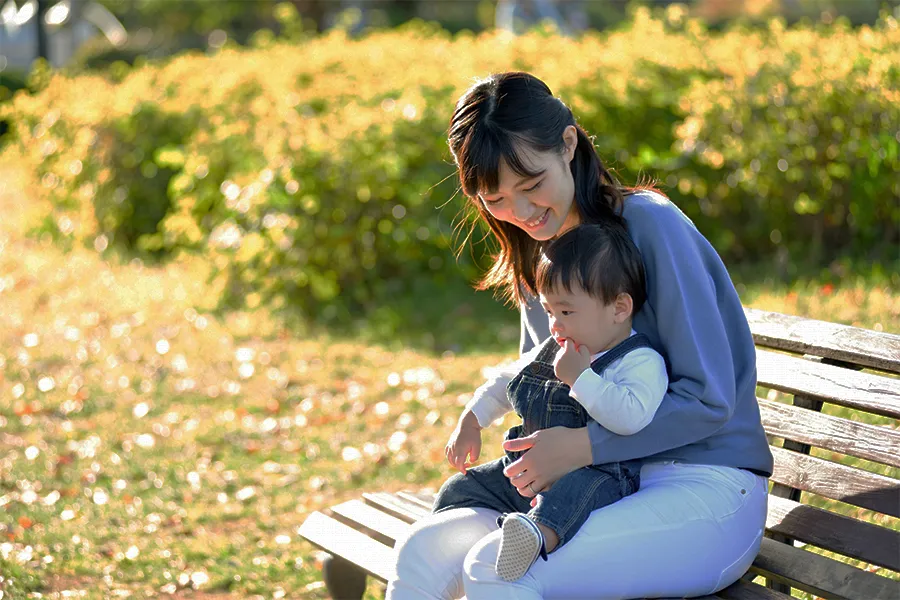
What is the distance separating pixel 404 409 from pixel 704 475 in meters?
3.56

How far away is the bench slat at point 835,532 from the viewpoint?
2494 mm

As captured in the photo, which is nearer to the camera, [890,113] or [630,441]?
[630,441]

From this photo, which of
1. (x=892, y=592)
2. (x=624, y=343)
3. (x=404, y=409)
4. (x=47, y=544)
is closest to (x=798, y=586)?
(x=892, y=592)

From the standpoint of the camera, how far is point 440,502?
275 centimetres

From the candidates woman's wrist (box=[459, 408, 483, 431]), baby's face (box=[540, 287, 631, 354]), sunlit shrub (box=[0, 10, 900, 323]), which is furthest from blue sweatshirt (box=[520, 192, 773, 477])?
sunlit shrub (box=[0, 10, 900, 323])

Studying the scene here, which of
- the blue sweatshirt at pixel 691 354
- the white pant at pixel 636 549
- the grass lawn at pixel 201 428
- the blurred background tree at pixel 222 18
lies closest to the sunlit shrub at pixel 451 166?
the grass lawn at pixel 201 428

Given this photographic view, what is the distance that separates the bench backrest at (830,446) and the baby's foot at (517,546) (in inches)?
26.9

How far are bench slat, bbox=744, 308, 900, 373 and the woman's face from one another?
27.7 inches

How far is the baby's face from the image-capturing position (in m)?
2.48

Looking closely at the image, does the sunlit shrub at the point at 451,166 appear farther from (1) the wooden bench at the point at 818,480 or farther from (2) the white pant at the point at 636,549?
(2) the white pant at the point at 636,549

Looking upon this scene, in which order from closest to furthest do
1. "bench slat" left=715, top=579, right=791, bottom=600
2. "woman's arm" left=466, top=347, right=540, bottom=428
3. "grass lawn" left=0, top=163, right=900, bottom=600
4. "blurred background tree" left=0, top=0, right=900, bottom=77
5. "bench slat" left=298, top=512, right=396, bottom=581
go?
"bench slat" left=715, top=579, right=791, bottom=600 < "woman's arm" left=466, top=347, right=540, bottom=428 < "bench slat" left=298, top=512, right=396, bottom=581 < "grass lawn" left=0, top=163, right=900, bottom=600 < "blurred background tree" left=0, top=0, right=900, bottom=77

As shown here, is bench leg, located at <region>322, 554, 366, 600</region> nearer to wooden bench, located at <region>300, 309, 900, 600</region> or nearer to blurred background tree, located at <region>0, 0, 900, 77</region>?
wooden bench, located at <region>300, 309, 900, 600</region>

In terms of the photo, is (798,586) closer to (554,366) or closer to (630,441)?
(630,441)

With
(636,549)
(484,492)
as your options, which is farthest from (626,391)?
(484,492)
